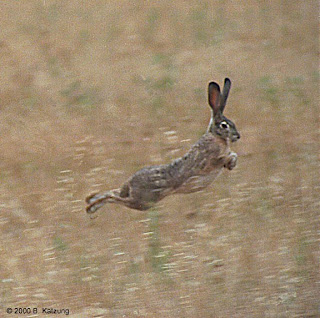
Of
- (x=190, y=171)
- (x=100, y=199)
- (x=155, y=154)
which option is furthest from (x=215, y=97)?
(x=155, y=154)

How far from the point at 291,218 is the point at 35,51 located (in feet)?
10.1

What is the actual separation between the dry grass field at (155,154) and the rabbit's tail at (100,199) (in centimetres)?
28

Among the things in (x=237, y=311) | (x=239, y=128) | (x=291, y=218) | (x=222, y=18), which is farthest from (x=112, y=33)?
(x=237, y=311)

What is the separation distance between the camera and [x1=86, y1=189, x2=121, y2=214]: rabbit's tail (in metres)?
5.39

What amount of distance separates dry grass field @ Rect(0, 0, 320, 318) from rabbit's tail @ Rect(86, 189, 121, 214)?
28 cm

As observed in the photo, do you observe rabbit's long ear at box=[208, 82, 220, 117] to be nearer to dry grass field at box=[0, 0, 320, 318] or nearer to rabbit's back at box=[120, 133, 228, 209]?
rabbit's back at box=[120, 133, 228, 209]

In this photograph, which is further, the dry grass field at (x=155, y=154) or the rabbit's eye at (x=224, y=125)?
the dry grass field at (x=155, y=154)

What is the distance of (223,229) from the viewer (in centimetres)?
604

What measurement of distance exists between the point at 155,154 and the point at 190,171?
1448 mm

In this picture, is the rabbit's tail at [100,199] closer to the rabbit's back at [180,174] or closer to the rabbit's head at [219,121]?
the rabbit's back at [180,174]

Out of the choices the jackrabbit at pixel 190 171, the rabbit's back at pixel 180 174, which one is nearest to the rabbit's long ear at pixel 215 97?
the jackrabbit at pixel 190 171

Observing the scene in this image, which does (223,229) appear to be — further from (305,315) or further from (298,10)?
(298,10)

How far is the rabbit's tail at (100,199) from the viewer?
5.39 meters

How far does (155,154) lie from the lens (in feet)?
22.0
